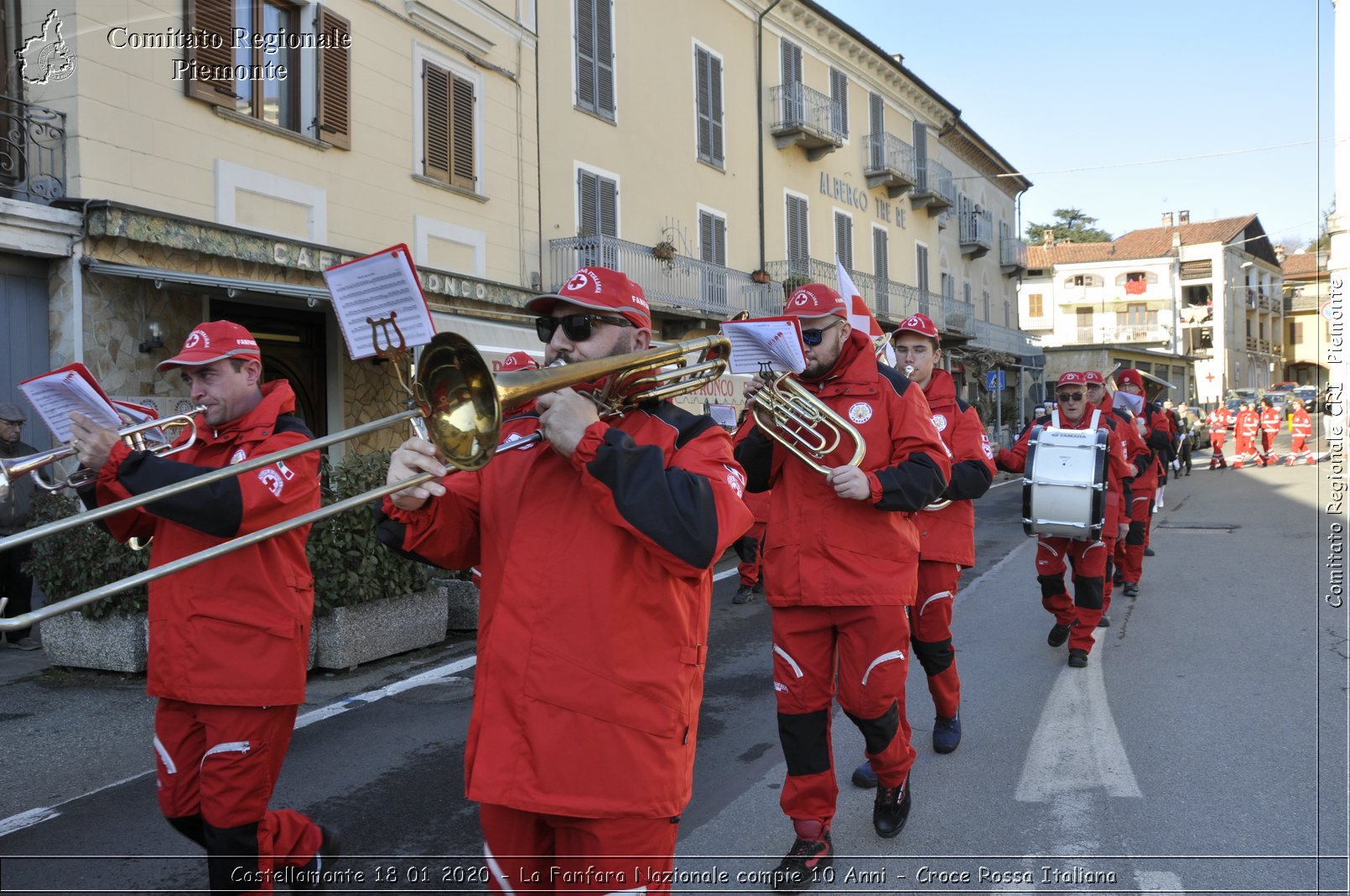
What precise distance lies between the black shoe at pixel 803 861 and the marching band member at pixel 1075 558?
3.79 meters

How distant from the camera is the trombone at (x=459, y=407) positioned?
7.09ft

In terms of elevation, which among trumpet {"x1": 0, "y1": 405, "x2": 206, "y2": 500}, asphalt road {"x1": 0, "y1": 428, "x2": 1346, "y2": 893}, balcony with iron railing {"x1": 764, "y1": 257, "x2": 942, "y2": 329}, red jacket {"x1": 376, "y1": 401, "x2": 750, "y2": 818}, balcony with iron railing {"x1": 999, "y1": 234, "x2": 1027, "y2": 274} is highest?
balcony with iron railing {"x1": 999, "y1": 234, "x2": 1027, "y2": 274}

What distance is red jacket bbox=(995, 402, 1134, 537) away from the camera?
7363 mm

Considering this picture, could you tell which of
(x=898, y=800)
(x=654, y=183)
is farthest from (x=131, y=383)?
(x=654, y=183)

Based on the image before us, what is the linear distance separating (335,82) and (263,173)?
5.53 feet

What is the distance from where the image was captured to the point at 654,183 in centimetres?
1952

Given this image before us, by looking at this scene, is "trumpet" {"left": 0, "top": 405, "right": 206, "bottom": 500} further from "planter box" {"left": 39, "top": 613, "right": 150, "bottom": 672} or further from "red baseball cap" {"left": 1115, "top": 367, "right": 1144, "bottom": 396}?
"red baseball cap" {"left": 1115, "top": 367, "right": 1144, "bottom": 396}

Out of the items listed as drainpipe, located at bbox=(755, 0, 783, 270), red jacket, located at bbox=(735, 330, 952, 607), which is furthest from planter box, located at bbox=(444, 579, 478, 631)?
drainpipe, located at bbox=(755, 0, 783, 270)

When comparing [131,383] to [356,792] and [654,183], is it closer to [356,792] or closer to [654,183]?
[356,792]

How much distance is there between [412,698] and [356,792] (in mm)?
1526

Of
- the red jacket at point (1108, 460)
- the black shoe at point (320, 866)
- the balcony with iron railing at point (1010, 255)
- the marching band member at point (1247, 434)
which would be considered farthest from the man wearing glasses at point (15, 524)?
the balcony with iron railing at point (1010, 255)

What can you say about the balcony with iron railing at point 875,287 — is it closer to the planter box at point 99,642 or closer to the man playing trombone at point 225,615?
the planter box at point 99,642

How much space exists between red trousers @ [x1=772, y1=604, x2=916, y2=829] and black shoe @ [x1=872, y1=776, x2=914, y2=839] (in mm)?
336

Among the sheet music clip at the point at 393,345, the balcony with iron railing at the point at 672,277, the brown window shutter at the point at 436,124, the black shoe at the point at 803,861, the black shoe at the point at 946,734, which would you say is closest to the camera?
the sheet music clip at the point at 393,345
